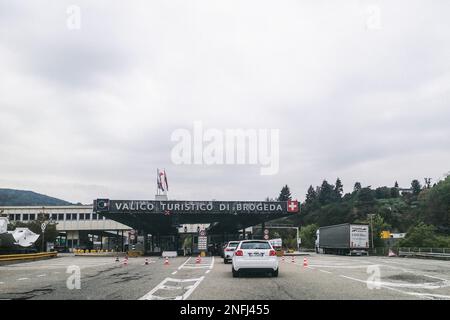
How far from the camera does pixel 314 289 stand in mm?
12305

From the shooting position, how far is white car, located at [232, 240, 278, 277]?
16.9m

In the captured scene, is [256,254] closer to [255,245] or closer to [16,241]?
[255,245]

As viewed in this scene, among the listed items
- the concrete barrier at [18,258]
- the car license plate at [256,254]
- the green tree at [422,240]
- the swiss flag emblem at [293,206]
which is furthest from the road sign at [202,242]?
the car license plate at [256,254]

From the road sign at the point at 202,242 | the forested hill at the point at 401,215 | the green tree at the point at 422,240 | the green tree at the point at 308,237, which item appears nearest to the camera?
the road sign at the point at 202,242

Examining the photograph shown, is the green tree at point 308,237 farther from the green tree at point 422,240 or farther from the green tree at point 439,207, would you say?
the green tree at point 422,240

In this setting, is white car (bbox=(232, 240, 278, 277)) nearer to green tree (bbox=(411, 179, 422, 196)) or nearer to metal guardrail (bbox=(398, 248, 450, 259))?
metal guardrail (bbox=(398, 248, 450, 259))

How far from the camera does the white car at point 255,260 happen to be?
55.6 feet

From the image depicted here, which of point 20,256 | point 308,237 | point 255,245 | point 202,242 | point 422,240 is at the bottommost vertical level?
point 308,237

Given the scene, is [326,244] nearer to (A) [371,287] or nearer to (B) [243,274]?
(B) [243,274]

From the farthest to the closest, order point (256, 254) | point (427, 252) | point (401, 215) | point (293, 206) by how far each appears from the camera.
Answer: point (401, 215), point (293, 206), point (427, 252), point (256, 254)

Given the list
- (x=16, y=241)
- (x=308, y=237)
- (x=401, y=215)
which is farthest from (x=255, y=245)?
(x=401, y=215)

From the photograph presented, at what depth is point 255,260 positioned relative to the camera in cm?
1700

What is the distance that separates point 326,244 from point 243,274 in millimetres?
48951

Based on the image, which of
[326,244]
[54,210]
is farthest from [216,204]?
[54,210]
